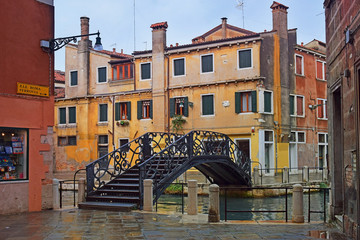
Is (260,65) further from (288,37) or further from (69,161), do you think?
(69,161)

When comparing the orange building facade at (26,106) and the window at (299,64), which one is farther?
the window at (299,64)

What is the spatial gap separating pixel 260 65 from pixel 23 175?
693 inches

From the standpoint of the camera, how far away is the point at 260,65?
2623cm

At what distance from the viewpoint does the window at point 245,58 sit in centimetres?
2656

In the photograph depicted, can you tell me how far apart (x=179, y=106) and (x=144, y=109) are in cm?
277

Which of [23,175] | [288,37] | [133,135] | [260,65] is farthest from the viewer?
[133,135]

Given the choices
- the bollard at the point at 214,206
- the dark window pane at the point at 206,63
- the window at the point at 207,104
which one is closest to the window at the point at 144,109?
the window at the point at 207,104

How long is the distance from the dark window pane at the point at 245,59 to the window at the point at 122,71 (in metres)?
8.05

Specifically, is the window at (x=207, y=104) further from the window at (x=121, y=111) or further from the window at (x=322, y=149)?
the window at (x=322, y=149)

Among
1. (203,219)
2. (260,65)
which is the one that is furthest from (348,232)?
(260,65)

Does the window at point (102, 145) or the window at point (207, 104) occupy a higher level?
the window at point (207, 104)

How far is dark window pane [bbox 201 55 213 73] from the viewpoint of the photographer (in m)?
27.9

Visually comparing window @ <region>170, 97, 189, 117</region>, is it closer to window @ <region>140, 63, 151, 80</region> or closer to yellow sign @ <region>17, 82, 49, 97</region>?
window @ <region>140, 63, 151, 80</region>

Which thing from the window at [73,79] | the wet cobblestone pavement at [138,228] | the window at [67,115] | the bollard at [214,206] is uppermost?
the window at [73,79]
